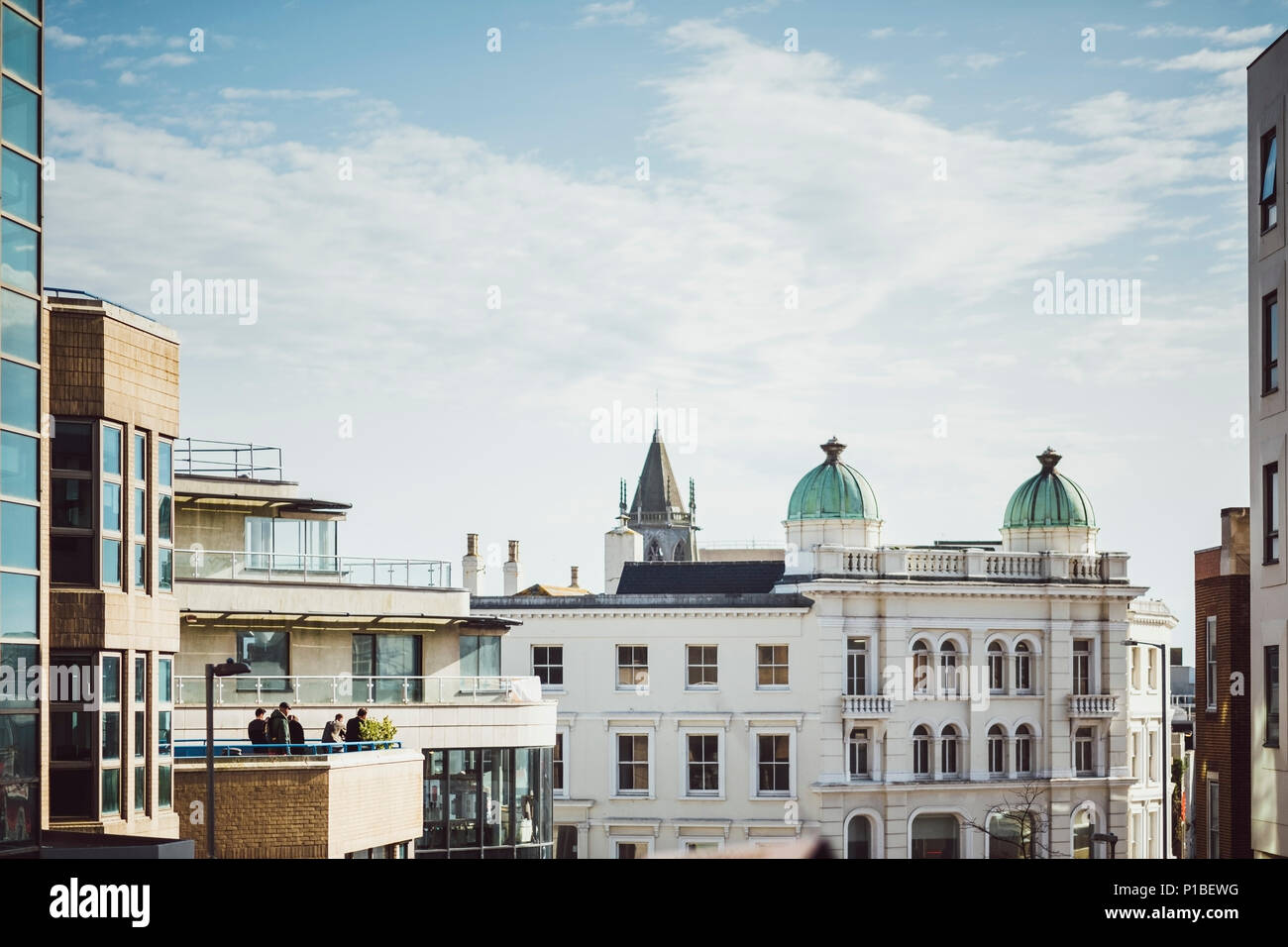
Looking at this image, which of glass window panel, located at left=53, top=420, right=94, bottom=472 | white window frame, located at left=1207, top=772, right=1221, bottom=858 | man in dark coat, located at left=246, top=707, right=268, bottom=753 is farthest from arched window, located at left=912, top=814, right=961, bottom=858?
glass window panel, located at left=53, top=420, right=94, bottom=472

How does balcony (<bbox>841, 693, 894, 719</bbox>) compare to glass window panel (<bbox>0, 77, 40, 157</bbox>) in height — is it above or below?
below

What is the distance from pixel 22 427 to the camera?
1916cm

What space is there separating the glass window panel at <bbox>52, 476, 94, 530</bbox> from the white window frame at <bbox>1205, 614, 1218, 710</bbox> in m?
27.5

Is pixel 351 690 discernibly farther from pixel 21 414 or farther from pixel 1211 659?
pixel 21 414

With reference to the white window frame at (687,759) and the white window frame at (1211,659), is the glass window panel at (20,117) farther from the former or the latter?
the white window frame at (687,759)

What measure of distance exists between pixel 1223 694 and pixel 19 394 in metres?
29.6

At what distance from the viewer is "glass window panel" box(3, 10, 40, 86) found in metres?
19.4

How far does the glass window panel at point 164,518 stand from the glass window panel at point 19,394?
640cm

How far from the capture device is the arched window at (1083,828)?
217ft

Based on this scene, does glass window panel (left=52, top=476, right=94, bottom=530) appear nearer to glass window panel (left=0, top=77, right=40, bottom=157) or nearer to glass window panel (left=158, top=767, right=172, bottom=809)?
glass window panel (left=158, top=767, right=172, bottom=809)

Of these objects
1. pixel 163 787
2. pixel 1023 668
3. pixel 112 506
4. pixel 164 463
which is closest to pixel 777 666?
pixel 1023 668

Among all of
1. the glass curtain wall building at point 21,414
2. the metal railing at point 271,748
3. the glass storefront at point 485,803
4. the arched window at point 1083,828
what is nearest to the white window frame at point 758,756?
the arched window at point 1083,828
